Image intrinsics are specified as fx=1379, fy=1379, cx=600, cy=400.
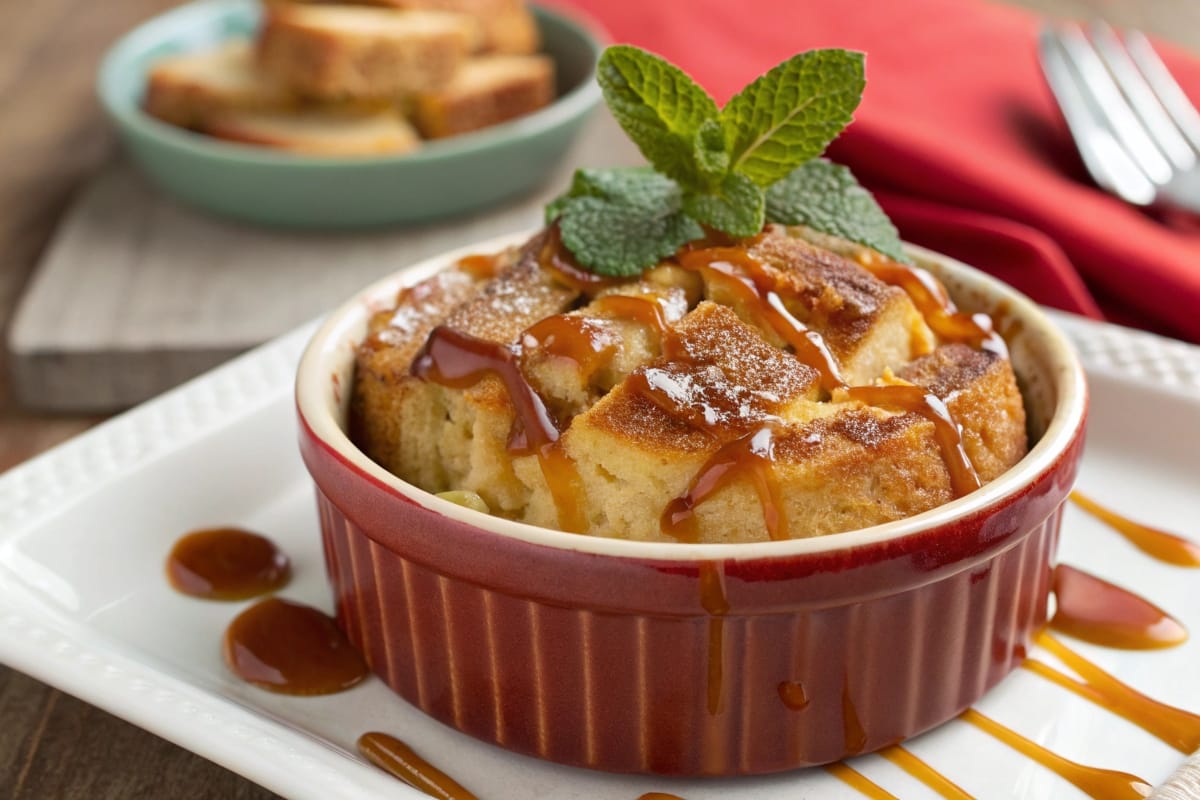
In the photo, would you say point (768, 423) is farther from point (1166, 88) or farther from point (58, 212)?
point (58, 212)

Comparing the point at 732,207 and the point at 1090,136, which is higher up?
the point at 732,207

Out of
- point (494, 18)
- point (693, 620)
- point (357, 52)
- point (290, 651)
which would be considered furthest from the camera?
point (494, 18)

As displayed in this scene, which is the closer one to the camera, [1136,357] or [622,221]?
[622,221]

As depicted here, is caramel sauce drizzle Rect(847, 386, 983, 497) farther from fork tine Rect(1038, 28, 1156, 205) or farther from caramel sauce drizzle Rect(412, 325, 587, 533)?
fork tine Rect(1038, 28, 1156, 205)

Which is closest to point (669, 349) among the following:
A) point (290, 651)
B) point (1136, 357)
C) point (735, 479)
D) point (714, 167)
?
point (735, 479)

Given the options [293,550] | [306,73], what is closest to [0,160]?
[306,73]

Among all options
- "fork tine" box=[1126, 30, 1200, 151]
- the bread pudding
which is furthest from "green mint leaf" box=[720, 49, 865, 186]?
"fork tine" box=[1126, 30, 1200, 151]
